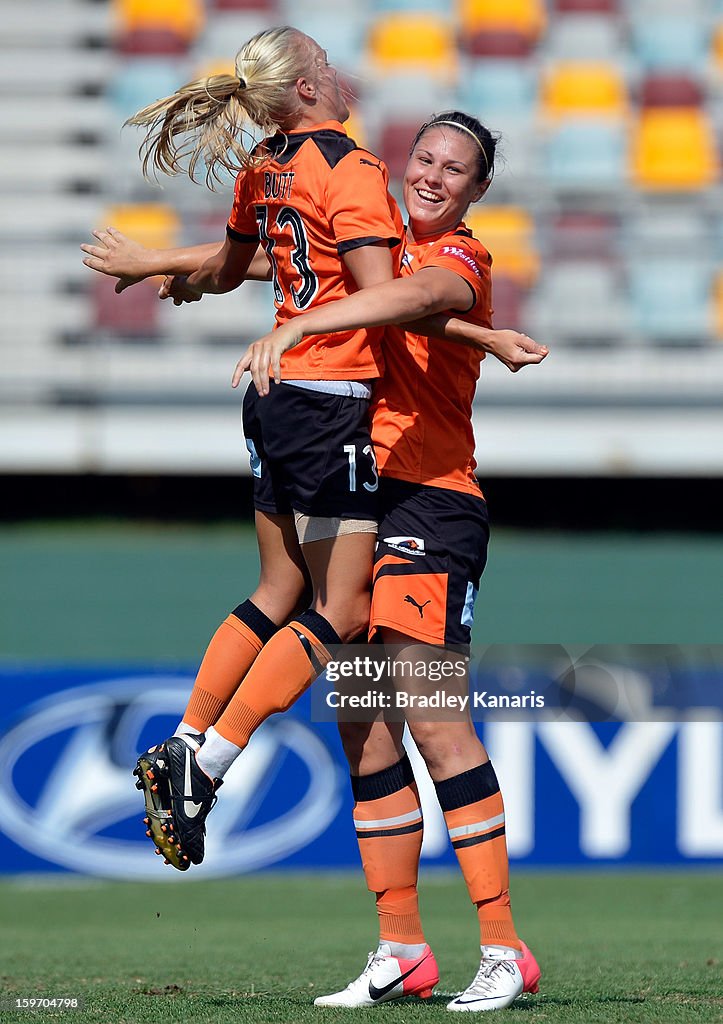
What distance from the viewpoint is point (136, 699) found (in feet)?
22.5

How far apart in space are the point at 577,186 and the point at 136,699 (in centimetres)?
Answer: 487

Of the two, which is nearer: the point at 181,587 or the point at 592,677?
the point at 592,677

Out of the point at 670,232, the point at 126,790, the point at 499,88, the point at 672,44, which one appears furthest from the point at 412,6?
the point at 126,790

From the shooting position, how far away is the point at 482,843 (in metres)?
3.24

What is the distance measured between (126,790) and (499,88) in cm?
647

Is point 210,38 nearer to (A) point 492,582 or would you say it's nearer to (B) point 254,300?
(B) point 254,300

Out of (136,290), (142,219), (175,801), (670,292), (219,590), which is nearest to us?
(175,801)

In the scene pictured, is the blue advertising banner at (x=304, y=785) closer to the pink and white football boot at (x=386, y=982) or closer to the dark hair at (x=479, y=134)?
the pink and white football boot at (x=386, y=982)

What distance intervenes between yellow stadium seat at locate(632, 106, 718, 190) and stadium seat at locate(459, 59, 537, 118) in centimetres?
88

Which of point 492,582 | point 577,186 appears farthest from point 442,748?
point 577,186

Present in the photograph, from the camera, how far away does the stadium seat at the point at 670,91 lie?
35.4ft

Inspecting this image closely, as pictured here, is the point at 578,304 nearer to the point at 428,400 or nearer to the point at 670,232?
the point at 670,232

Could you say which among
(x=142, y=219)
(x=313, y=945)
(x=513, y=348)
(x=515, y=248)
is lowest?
(x=313, y=945)

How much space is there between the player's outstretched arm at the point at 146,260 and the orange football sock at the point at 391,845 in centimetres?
130
